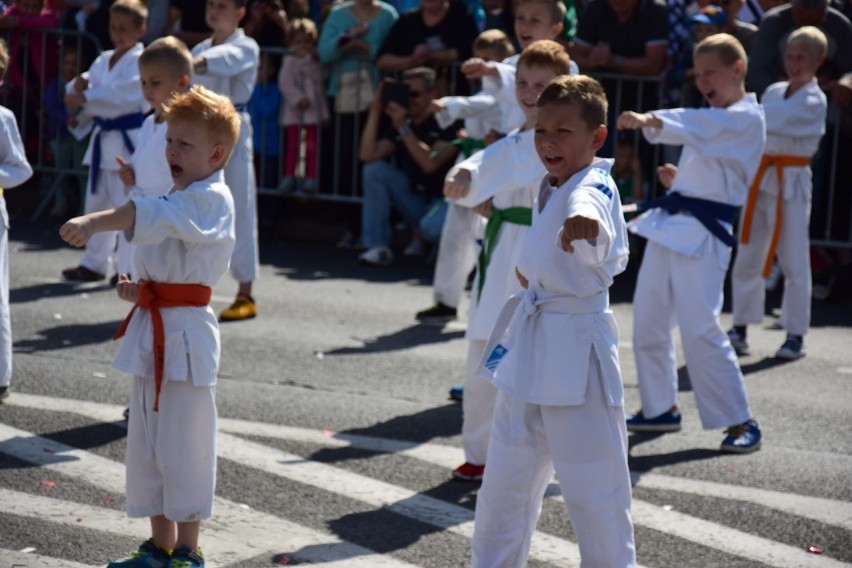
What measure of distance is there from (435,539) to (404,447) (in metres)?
1.33

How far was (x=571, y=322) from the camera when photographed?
475cm

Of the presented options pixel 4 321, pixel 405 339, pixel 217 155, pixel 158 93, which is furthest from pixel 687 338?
pixel 4 321

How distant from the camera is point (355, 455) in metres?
6.84

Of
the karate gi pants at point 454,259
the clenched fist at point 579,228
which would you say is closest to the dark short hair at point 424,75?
the karate gi pants at point 454,259

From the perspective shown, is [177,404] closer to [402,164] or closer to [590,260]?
[590,260]

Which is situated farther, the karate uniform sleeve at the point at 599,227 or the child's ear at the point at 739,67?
the child's ear at the point at 739,67

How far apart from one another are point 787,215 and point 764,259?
32cm

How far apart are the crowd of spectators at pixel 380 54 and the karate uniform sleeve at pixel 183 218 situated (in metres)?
A: 6.83

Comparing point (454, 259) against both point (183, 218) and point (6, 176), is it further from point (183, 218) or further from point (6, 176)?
point (183, 218)

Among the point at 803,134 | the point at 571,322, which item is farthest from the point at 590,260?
the point at 803,134

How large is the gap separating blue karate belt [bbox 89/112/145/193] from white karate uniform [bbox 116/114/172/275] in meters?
2.93

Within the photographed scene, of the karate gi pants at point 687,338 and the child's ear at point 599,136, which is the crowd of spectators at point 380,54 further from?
the child's ear at point 599,136

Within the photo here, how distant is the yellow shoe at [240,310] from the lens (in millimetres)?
9766

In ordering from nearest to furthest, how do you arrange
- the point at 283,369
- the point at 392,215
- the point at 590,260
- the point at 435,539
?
the point at 590,260 → the point at 435,539 → the point at 283,369 → the point at 392,215
